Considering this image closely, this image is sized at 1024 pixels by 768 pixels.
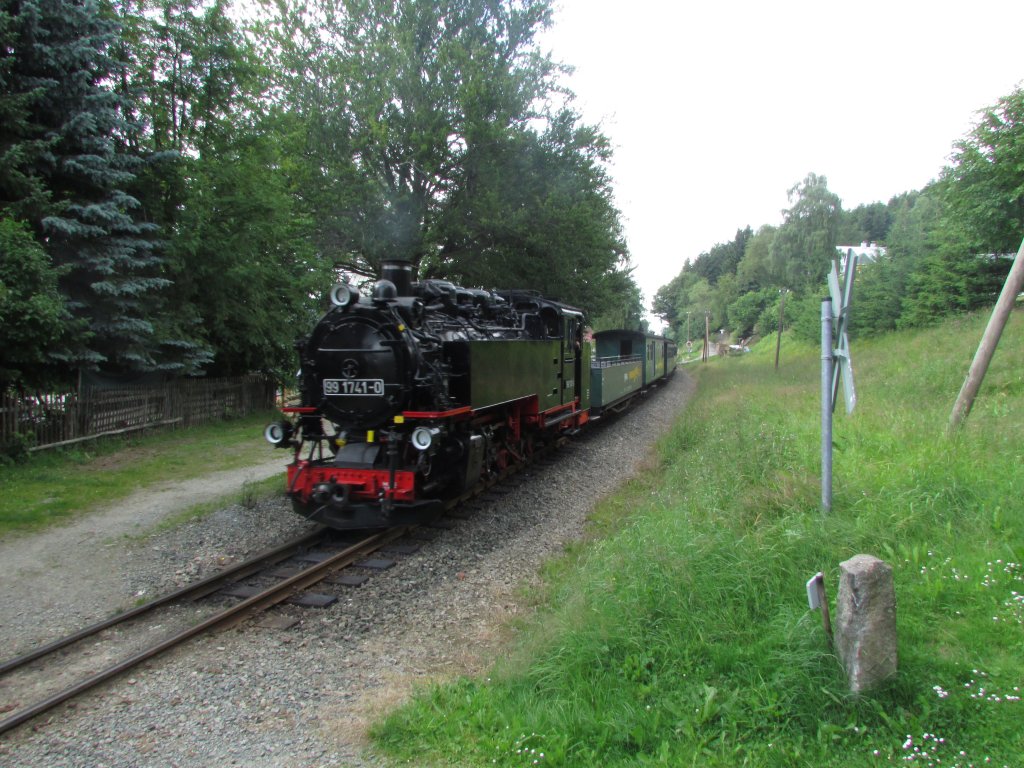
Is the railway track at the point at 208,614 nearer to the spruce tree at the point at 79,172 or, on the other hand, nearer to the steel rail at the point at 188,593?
the steel rail at the point at 188,593

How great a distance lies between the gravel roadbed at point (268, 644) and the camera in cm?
→ 358

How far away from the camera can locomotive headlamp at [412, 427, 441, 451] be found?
21.7ft

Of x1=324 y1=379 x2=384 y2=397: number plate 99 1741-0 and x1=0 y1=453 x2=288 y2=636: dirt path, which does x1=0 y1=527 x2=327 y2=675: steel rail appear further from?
x1=324 y1=379 x2=384 y2=397: number plate 99 1741-0

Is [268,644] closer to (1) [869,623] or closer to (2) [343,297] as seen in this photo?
(2) [343,297]

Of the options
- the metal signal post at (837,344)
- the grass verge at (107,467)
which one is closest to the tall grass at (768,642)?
the metal signal post at (837,344)

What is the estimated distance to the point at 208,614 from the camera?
5273mm

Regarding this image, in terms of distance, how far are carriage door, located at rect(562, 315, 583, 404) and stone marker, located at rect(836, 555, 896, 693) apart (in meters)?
8.56

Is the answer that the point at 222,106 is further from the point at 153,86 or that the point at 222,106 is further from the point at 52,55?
the point at 52,55

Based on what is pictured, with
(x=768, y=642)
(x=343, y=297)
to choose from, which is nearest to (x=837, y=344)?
(x=768, y=642)

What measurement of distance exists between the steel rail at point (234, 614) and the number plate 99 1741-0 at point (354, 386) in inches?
63.6

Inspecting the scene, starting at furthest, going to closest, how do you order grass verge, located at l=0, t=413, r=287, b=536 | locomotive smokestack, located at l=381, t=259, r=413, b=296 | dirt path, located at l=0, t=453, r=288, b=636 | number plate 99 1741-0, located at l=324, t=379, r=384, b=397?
grass verge, located at l=0, t=413, r=287, b=536 → locomotive smokestack, located at l=381, t=259, r=413, b=296 → number plate 99 1741-0, located at l=324, t=379, r=384, b=397 → dirt path, located at l=0, t=453, r=288, b=636

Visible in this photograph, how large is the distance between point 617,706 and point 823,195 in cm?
4715

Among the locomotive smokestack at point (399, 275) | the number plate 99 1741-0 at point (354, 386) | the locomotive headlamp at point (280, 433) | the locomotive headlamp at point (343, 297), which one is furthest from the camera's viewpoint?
the locomotive smokestack at point (399, 275)

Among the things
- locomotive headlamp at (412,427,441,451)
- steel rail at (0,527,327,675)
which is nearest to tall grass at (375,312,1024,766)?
locomotive headlamp at (412,427,441,451)
